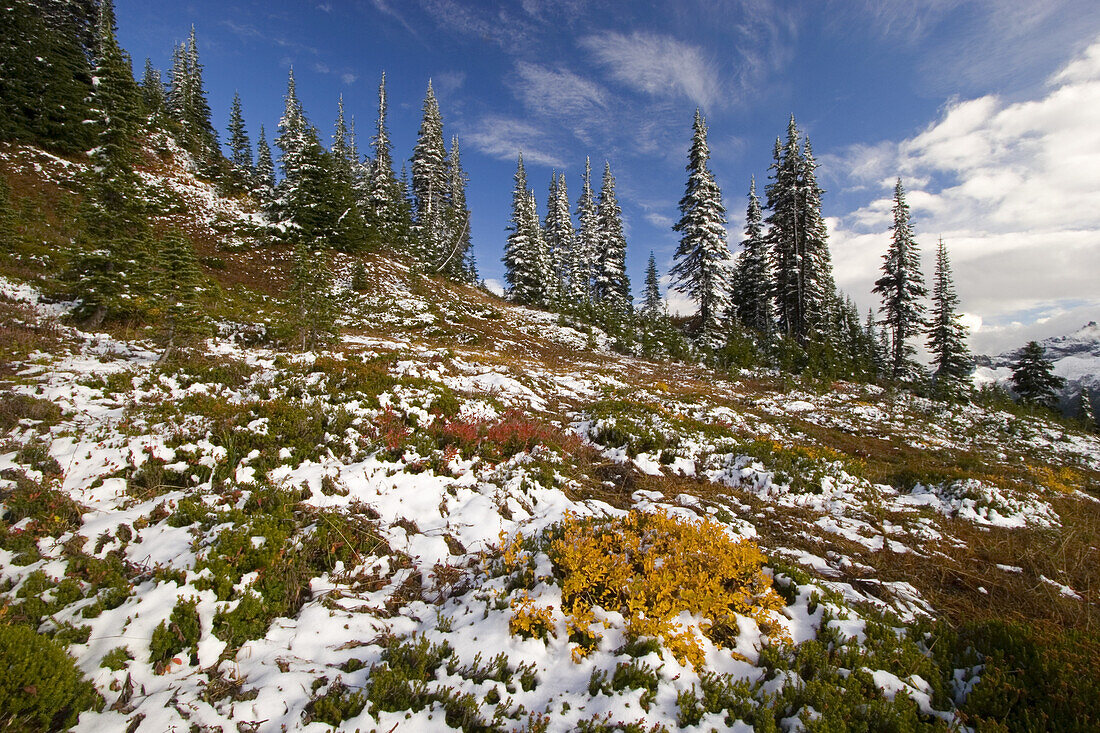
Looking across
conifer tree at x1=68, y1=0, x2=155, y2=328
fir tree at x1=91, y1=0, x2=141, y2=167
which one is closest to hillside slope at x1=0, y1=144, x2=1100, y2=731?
conifer tree at x1=68, y1=0, x2=155, y2=328

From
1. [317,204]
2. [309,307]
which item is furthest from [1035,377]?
[317,204]

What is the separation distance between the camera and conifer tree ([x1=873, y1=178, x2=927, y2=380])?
3319cm

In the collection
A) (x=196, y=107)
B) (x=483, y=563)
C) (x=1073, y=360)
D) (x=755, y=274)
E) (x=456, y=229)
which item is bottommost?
(x=483, y=563)

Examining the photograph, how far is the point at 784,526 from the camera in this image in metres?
7.49

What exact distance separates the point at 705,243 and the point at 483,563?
31.1 metres

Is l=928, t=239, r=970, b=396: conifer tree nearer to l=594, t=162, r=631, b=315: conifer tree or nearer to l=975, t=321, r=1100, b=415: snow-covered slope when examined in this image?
Result: l=594, t=162, r=631, b=315: conifer tree

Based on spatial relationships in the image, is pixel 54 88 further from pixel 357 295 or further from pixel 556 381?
pixel 556 381

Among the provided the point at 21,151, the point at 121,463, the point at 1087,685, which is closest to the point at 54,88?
the point at 21,151

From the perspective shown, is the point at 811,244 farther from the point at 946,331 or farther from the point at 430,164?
the point at 430,164

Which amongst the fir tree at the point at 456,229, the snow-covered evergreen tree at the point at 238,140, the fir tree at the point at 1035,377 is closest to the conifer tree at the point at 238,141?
the snow-covered evergreen tree at the point at 238,140

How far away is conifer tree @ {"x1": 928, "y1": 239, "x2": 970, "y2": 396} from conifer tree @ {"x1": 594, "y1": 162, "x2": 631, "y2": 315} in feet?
87.2

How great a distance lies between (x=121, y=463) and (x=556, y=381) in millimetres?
13151

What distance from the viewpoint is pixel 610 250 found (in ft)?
147

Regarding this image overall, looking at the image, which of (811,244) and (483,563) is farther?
(811,244)
